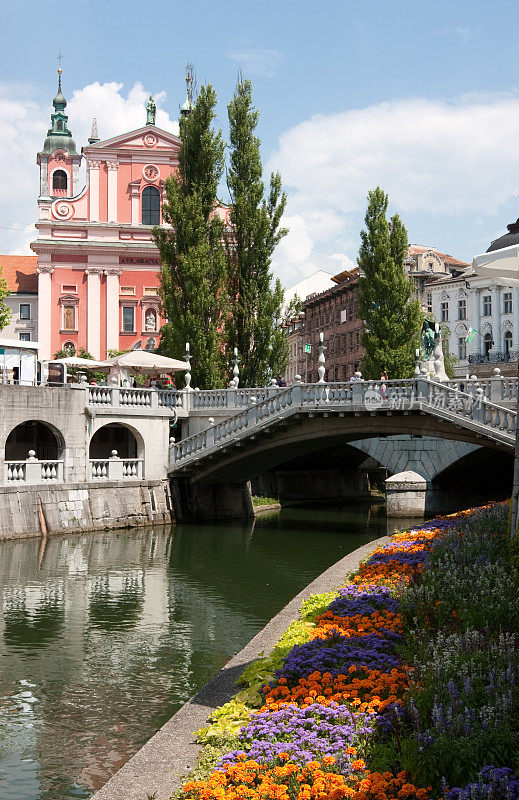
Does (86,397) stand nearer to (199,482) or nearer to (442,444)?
(199,482)

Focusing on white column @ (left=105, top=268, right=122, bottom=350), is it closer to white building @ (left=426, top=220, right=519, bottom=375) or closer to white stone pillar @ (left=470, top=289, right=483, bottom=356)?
white building @ (left=426, top=220, right=519, bottom=375)

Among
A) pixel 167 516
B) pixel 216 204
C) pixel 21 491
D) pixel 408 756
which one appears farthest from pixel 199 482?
pixel 408 756

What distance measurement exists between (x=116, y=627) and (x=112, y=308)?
4291 centimetres

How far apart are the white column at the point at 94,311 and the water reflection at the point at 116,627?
2533 cm

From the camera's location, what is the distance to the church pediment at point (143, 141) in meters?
61.1

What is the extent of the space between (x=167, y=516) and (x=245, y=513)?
5.61 meters

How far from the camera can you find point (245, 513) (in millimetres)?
43719

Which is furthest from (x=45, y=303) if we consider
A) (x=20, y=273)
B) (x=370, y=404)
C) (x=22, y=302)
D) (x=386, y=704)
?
(x=386, y=704)

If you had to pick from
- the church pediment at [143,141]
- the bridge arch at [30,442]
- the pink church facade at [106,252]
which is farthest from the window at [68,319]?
the bridge arch at [30,442]

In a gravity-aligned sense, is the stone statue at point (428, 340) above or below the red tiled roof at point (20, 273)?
below

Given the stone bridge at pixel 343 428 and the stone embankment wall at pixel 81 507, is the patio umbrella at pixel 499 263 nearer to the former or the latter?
the stone bridge at pixel 343 428

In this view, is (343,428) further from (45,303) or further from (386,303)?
(45,303)

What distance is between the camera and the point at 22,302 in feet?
254

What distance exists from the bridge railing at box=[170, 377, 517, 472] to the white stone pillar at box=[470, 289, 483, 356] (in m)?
51.1
